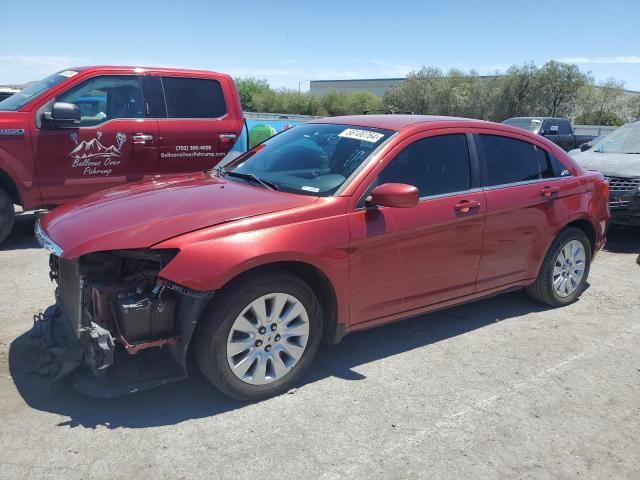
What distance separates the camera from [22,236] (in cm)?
743

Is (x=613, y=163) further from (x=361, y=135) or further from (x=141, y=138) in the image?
(x=141, y=138)

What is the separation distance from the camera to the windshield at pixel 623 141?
877cm

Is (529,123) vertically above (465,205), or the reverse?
(529,123)

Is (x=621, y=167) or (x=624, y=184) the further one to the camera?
(x=621, y=167)

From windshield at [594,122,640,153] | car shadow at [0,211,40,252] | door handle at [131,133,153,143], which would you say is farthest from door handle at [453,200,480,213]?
windshield at [594,122,640,153]

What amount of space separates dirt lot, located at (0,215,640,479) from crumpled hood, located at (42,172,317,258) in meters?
0.97

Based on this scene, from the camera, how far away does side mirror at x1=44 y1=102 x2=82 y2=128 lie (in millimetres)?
6383

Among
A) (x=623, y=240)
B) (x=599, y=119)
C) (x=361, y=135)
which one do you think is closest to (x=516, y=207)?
(x=361, y=135)

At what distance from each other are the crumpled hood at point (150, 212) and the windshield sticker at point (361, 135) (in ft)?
2.50

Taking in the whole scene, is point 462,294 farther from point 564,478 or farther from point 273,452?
point 273,452

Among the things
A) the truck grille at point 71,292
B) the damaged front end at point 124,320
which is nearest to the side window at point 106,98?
the truck grille at point 71,292

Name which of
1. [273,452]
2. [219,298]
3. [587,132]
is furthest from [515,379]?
[587,132]

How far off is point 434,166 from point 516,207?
869 millimetres

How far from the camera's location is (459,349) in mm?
4383
